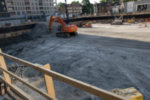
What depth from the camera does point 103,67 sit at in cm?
1021

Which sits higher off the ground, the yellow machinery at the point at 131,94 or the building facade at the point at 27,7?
the building facade at the point at 27,7

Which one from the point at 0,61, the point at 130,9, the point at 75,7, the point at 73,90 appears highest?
the point at 75,7

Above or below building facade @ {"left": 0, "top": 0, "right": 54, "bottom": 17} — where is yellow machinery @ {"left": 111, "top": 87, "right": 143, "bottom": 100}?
below

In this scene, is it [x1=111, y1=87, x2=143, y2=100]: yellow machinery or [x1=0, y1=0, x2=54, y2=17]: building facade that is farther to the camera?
[x1=0, y1=0, x2=54, y2=17]: building facade

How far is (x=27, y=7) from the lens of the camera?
266 ft

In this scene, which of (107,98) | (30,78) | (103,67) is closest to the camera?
(107,98)

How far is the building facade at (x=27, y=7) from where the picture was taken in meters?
72.5

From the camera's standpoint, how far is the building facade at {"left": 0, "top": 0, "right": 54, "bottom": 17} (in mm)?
72525

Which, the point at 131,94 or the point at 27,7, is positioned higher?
the point at 27,7

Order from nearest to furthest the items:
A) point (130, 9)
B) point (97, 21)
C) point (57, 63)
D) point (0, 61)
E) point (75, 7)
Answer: point (0, 61), point (57, 63), point (97, 21), point (130, 9), point (75, 7)

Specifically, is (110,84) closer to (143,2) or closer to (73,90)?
(73,90)

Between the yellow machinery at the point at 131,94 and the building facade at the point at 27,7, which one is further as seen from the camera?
the building facade at the point at 27,7

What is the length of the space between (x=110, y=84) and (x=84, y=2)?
101m

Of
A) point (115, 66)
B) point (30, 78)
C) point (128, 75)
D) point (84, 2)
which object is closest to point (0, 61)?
point (30, 78)
